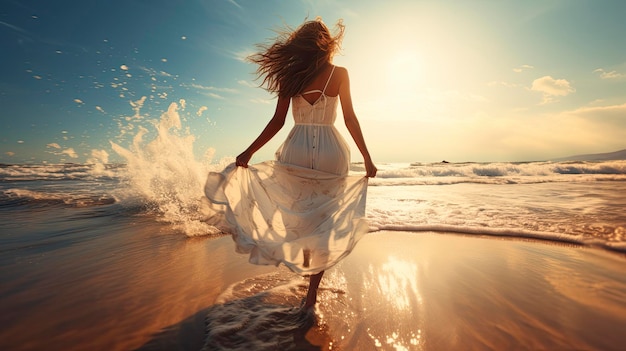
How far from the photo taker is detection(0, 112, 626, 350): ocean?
2490 millimetres

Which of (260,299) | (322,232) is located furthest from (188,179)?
(322,232)

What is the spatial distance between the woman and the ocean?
54 centimetres

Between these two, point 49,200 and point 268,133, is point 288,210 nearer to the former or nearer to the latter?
point 268,133

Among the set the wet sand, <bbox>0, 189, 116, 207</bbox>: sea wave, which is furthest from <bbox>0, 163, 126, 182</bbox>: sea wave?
the wet sand

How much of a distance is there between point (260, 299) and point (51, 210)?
802 centimetres

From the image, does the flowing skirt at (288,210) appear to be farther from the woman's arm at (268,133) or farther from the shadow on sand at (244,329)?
the shadow on sand at (244,329)

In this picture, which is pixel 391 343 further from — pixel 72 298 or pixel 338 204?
pixel 72 298

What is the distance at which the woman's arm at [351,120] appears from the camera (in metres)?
2.87

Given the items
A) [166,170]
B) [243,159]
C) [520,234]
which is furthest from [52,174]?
[520,234]

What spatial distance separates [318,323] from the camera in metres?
2.52

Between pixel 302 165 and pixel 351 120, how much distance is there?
0.69m

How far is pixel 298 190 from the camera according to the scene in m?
2.84

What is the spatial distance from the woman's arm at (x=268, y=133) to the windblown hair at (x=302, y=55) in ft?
0.36

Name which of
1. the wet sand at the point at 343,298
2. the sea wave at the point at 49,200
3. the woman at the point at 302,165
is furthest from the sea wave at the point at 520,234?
the sea wave at the point at 49,200
